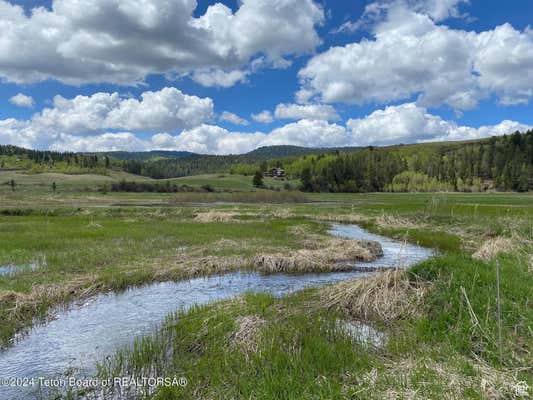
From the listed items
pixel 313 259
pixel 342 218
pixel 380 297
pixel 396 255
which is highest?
pixel 380 297

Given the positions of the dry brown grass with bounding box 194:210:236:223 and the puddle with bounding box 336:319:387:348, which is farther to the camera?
the dry brown grass with bounding box 194:210:236:223

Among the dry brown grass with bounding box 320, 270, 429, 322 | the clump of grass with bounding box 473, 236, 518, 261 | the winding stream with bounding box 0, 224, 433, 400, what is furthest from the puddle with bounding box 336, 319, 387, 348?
the clump of grass with bounding box 473, 236, 518, 261

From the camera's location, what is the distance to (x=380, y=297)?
1089cm

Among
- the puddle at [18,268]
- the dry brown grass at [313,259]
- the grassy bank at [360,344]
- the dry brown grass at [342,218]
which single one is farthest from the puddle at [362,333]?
the dry brown grass at [342,218]

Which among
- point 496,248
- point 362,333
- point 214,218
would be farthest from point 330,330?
point 214,218

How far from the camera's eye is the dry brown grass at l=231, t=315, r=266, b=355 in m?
8.24

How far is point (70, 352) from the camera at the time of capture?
8922 mm

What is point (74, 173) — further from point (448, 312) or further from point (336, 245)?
point (448, 312)

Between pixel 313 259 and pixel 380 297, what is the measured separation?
8.61m

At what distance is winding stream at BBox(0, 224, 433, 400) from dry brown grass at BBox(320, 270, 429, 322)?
936mm

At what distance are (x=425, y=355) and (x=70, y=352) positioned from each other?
8.72 meters

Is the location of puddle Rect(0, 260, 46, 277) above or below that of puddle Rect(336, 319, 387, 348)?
below

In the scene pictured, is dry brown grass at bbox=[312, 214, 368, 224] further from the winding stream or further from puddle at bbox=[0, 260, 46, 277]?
puddle at bbox=[0, 260, 46, 277]

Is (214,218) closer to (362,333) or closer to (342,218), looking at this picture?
(342,218)
